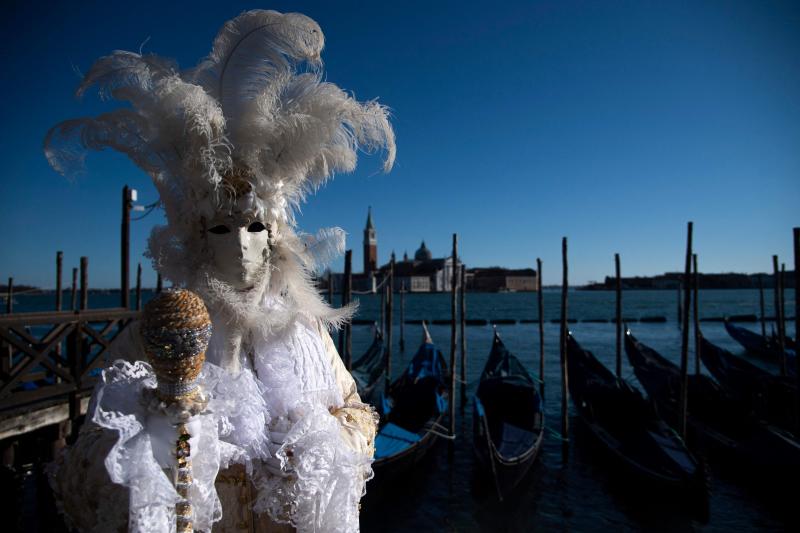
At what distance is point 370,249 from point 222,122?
92060 millimetres

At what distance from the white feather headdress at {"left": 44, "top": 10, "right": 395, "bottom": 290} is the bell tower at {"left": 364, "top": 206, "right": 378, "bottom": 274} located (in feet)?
287

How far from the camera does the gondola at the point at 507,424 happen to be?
684 cm

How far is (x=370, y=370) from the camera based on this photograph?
13188 mm

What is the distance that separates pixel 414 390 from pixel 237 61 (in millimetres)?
9107

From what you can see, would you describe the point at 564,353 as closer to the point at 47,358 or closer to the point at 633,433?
the point at 633,433

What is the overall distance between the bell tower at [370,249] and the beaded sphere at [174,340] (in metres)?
88.1

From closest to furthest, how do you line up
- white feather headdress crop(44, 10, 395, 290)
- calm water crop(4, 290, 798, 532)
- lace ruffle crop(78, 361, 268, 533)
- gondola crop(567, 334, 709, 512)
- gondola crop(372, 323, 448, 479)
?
lace ruffle crop(78, 361, 268, 533)
white feather headdress crop(44, 10, 395, 290)
calm water crop(4, 290, 798, 532)
gondola crop(567, 334, 709, 512)
gondola crop(372, 323, 448, 479)

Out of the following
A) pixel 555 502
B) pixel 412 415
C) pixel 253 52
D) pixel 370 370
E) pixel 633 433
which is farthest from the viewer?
pixel 370 370

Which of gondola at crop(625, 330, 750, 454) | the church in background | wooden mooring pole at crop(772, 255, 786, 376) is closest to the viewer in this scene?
gondola at crop(625, 330, 750, 454)

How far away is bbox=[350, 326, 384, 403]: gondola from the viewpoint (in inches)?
456

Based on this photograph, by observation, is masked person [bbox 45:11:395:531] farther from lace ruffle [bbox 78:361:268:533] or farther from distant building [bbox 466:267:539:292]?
distant building [bbox 466:267:539:292]

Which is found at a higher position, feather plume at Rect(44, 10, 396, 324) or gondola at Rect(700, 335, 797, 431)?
feather plume at Rect(44, 10, 396, 324)

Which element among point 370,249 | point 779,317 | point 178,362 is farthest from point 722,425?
point 370,249

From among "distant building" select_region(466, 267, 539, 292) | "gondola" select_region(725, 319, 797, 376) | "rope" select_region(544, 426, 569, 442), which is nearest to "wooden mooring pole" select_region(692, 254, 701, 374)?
"rope" select_region(544, 426, 569, 442)
